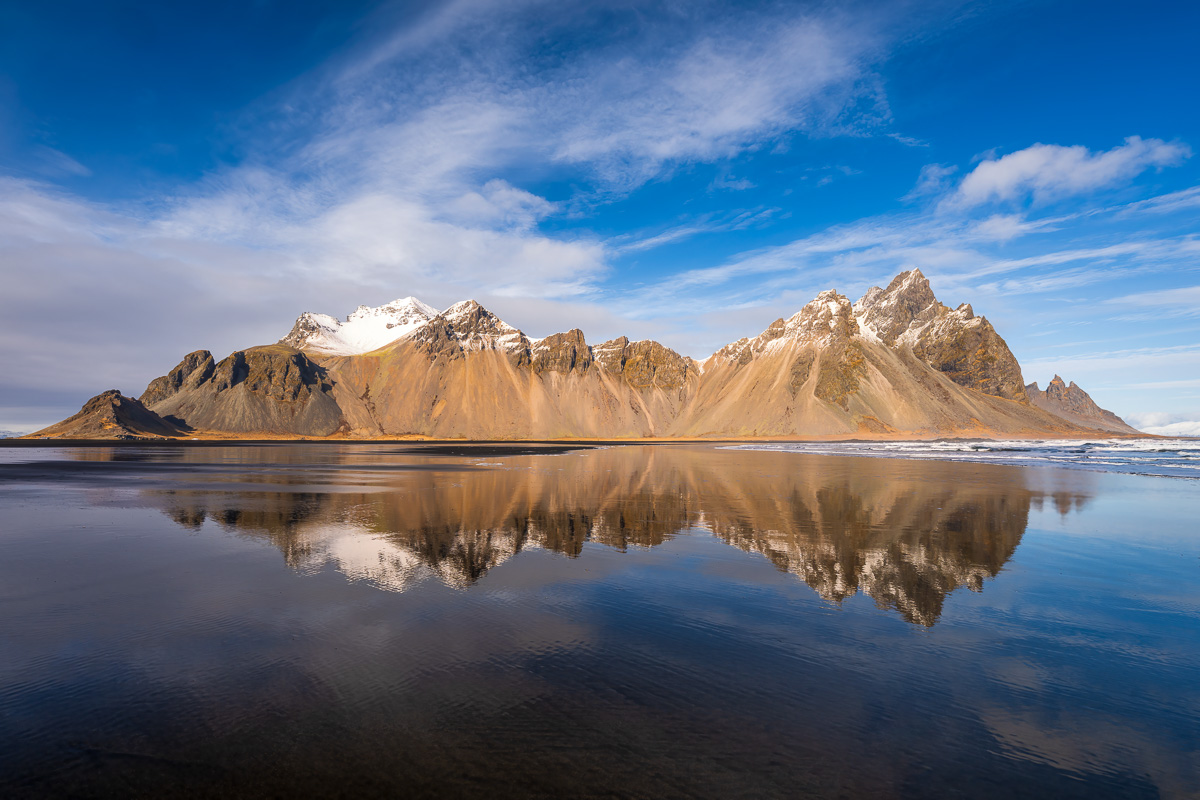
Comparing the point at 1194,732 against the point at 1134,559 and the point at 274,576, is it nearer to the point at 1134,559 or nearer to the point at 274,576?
the point at 1134,559

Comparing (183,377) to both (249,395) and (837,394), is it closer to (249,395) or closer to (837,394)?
(249,395)

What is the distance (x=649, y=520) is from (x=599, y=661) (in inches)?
516

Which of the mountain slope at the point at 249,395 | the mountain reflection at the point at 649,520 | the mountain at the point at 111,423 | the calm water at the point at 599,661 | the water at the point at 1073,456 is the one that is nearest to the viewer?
the calm water at the point at 599,661

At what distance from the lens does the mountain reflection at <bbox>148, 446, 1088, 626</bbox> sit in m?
13.4

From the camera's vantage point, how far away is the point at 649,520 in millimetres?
21172

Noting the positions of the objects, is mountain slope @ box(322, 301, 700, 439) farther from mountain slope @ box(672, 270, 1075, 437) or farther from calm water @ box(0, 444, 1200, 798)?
calm water @ box(0, 444, 1200, 798)

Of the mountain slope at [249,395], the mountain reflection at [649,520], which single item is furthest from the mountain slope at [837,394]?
the mountain reflection at [649,520]

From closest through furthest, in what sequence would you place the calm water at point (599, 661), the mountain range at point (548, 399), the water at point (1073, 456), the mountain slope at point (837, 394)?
the calm water at point (599, 661), the water at point (1073, 456), the mountain slope at point (837, 394), the mountain range at point (548, 399)

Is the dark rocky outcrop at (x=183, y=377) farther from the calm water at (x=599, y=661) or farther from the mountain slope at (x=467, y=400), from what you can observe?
the calm water at (x=599, y=661)

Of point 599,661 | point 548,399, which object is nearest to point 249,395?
point 548,399

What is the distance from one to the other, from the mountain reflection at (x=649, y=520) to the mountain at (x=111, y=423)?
430 feet

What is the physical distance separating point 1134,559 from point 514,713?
56.0 feet

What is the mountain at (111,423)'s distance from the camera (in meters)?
132

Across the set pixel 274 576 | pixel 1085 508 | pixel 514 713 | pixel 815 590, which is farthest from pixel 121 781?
pixel 1085 508
